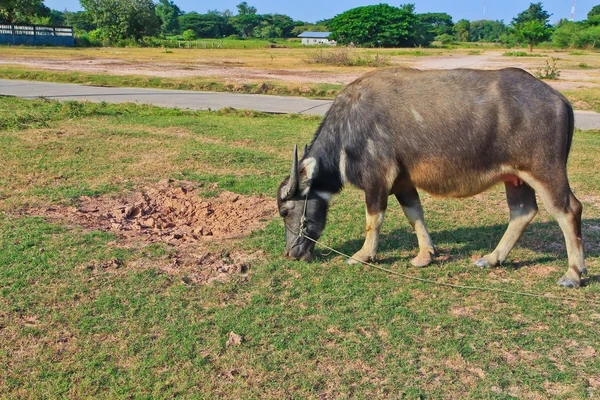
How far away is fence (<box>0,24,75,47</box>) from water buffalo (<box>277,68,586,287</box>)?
56.7 metres

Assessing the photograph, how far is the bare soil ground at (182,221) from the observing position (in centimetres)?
527

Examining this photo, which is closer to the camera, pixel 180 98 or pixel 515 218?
pixel 515 218

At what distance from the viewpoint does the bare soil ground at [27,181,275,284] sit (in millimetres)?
5273

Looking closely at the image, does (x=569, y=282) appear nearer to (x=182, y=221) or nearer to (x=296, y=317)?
(x=296, y=317)

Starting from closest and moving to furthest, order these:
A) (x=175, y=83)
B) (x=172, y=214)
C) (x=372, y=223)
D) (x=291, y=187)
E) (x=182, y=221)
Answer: (x=291, y=187)
(x=372, y=223)
(x=182, y=221)
(x=172, y=214)
(x=175, y=83)

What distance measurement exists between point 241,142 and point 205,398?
7.76m

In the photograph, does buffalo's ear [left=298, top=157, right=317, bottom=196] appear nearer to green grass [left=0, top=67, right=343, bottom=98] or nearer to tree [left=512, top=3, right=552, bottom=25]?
green grass [left=0, top=67, right=343, bottom=98]

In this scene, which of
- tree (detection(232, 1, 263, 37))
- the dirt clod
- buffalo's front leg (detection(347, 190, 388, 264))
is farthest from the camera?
tree (detection(232, 1, 263, 37))

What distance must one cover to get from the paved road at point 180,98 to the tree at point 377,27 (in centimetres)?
4563

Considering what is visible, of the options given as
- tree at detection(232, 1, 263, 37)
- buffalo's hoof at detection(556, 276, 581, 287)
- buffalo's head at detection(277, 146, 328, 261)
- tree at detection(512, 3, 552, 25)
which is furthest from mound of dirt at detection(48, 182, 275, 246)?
tree at detection(232, 1, 263, 37)

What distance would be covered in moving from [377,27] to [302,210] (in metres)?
59.3

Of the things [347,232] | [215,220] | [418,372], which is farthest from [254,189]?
[418,372]

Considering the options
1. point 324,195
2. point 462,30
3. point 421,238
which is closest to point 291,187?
point 324,195

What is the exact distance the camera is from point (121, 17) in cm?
6219
